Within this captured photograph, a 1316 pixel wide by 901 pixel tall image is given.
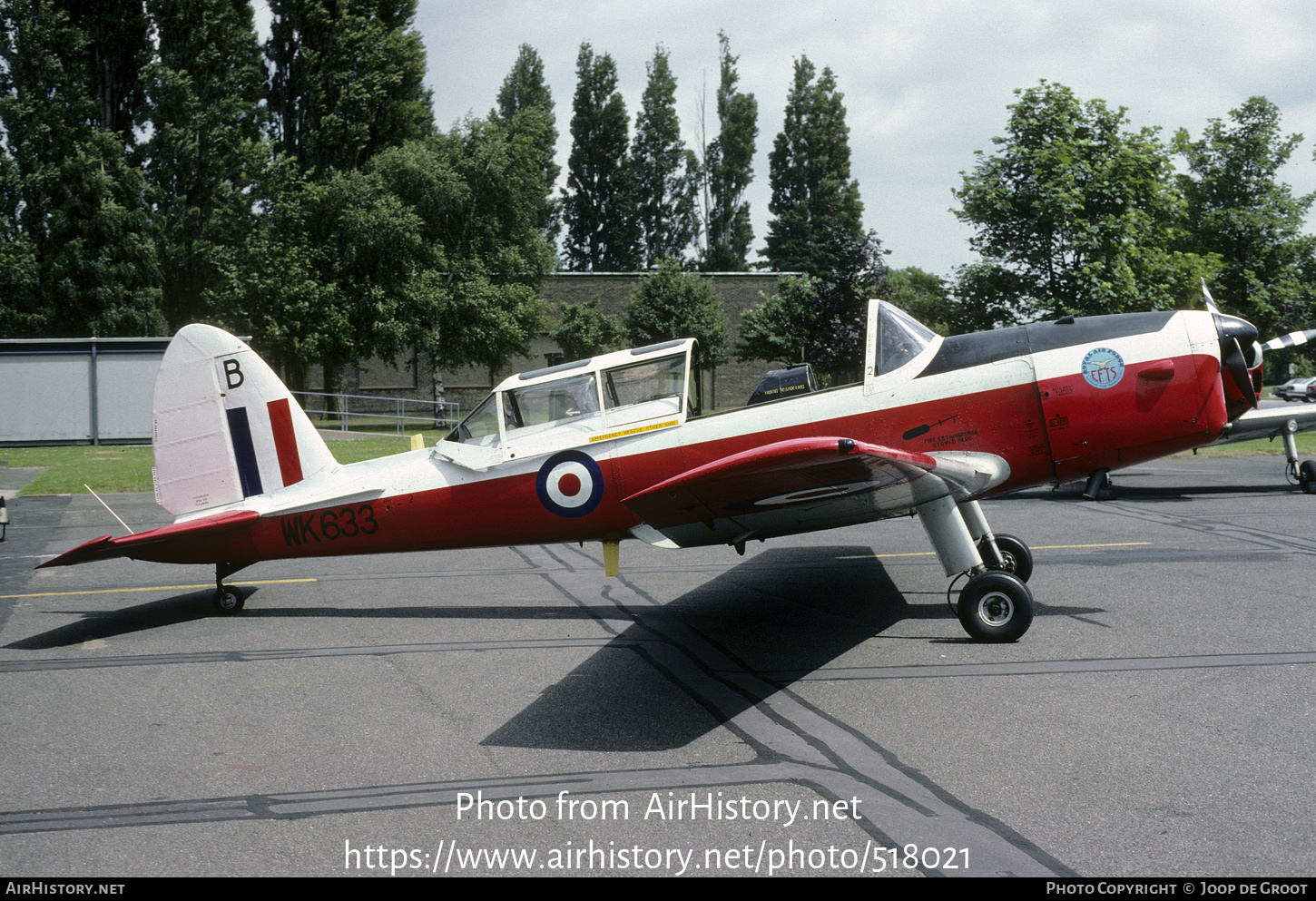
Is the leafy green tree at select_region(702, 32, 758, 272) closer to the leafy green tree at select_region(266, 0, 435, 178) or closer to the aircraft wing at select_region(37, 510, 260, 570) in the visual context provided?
the leafy green tree at select_region(266, 0, 435, 178)

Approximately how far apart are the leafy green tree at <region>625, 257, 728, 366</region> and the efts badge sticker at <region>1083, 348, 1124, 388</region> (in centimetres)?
3289

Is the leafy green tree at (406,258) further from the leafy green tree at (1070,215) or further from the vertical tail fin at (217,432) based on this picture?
the vertical tail fin at (217,432)

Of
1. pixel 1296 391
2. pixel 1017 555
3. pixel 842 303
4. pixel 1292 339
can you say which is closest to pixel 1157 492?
pixel 1292 339

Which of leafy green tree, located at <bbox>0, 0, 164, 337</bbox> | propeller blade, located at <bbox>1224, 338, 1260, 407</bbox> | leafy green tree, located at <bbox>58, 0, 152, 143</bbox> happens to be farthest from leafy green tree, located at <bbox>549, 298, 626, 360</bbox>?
propeller blade, located at <bbox>1224, 338, 1260, 407</bbox>

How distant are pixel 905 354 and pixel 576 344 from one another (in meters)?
35.1

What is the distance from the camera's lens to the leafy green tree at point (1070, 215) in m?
22.5

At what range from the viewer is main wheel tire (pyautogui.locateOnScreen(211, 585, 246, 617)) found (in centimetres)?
791

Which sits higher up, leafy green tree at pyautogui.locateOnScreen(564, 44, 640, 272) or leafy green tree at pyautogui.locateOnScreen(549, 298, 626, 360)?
leafy green tree at pyautogui.locateOnScreen(564, 44, 640, 272)

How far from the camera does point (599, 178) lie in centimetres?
6562

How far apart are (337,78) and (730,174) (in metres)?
33.7

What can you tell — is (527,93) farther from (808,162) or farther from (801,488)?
(801,488)

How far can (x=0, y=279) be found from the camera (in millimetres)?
34531

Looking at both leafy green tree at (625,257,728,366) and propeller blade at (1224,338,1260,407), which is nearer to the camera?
propeller blade at (1224,338,1260,407)
